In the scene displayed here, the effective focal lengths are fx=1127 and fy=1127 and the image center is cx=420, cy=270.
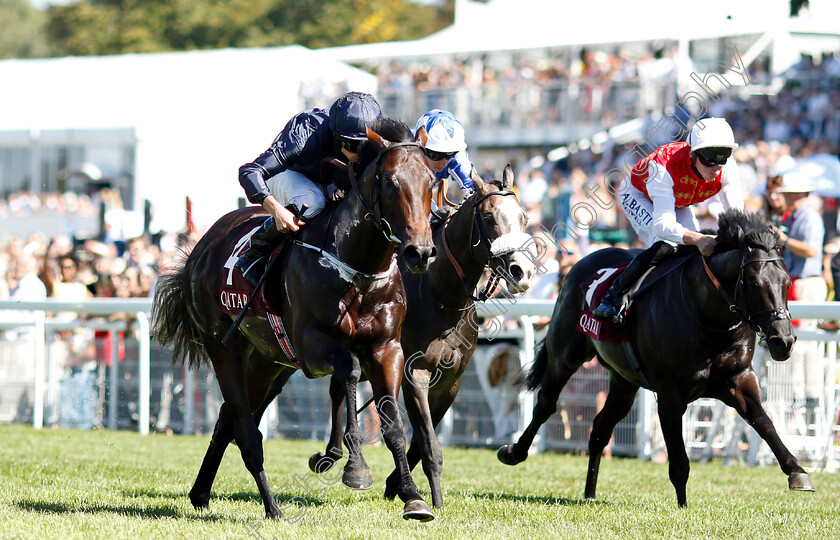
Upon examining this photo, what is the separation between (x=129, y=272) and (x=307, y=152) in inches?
266

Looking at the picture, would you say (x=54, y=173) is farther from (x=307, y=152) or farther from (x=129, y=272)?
(x=307, y=152)

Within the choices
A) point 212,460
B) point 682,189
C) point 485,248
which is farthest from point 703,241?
point 212,460

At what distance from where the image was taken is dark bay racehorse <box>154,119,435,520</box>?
4.99m

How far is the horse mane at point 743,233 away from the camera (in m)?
6.08

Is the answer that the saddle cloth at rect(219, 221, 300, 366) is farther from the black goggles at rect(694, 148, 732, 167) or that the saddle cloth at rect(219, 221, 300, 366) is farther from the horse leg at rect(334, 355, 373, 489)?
the black goggles at rect(694, 148, 732, 167)

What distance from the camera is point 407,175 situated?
5.00m

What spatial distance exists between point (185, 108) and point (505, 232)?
45.6 ft

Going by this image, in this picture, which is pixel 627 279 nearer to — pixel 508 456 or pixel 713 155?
pixel 713 155

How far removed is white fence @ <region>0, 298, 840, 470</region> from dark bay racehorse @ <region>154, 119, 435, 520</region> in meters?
1.80

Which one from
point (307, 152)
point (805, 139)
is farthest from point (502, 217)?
point (805, 139)

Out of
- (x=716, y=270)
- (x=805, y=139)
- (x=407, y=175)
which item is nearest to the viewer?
(x=407, y=175)

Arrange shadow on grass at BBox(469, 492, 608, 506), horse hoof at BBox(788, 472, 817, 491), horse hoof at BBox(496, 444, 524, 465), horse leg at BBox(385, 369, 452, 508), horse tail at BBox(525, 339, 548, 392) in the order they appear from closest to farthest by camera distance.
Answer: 1. horse hoof at BBox(788, 472, 817, 491)
2. horse leg at BBox(385, 369, 452, 508)
3. shadow on grass at BBox(469, 492, 608, 506)
4. horse hoof at BBox(496, 444, 524, 465)
5. horse tail at BBox(525, 339, 548, 392)

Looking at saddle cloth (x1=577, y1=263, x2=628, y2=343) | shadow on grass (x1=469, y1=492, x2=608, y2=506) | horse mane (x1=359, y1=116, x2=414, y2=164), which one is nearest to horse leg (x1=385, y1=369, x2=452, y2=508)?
shadow on grass (x1=469, y1=492, x2=608, y2=506)

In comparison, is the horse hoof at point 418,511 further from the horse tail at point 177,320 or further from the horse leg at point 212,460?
the horse tail at point 177,320
